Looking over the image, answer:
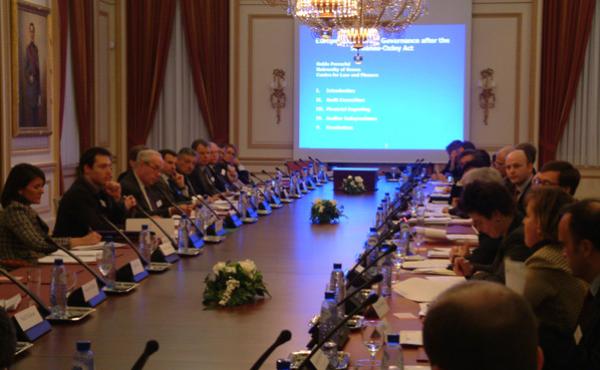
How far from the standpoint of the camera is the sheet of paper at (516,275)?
9.38 feet

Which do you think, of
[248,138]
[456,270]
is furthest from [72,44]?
[456,270]

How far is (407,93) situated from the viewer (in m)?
11.0

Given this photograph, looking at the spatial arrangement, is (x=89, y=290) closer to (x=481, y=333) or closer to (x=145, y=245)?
(x=145, y=245)

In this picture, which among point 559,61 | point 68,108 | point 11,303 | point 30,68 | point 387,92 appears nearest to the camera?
point 11,303

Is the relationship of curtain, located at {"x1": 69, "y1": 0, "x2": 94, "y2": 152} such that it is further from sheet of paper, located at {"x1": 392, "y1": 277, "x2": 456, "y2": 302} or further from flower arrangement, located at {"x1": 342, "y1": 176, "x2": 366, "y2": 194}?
sheet of paper, located at {"x1": 392, "y1": 277, "x2": 456, "y2": 302}

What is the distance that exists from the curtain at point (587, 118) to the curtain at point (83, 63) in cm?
569

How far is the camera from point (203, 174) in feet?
28.3

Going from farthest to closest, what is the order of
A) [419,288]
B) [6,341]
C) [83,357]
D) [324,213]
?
1. [324,213]
2. [419,288]
3. [83,357]
4. [6,341]

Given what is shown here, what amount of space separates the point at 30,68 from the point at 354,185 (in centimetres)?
335

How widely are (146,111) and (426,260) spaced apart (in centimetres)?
737

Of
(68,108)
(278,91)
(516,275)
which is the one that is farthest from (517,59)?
(516,275)

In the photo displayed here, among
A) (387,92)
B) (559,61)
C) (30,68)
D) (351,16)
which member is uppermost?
(351,16)

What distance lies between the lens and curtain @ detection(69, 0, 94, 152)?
31.8 feet

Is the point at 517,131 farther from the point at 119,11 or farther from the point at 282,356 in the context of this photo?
the point at 282,356
